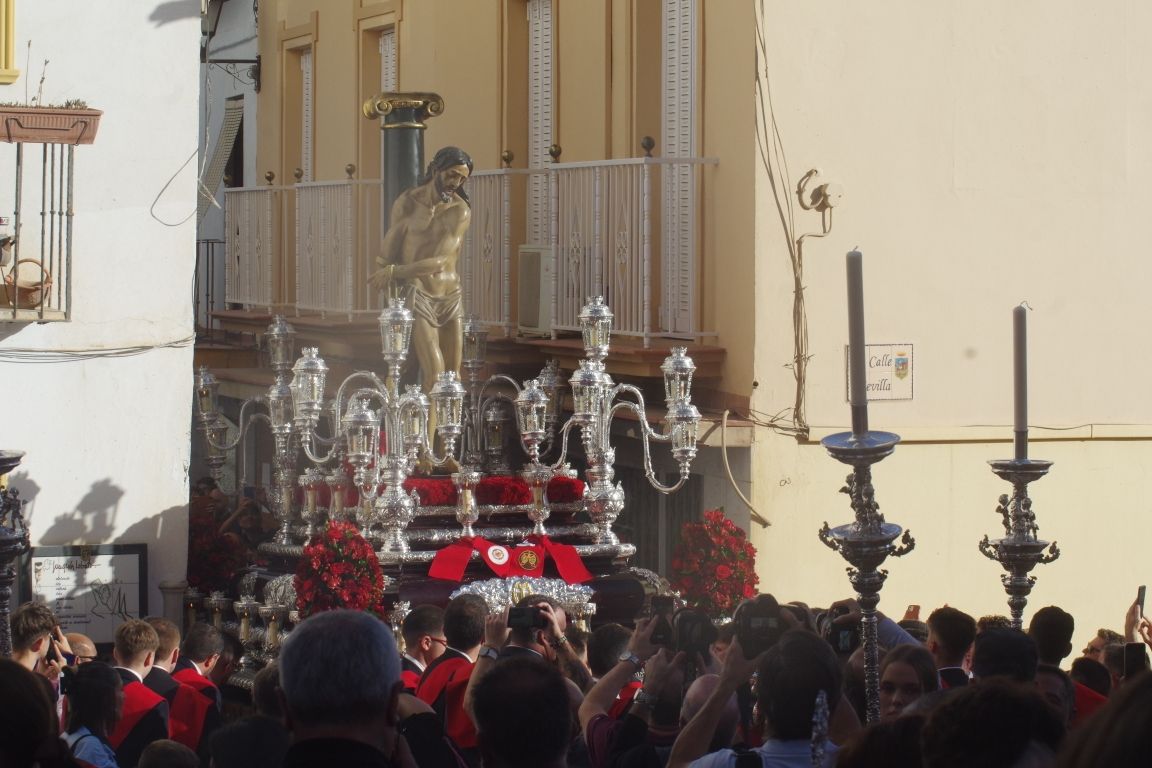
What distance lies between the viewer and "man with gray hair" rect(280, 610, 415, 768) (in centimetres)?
367

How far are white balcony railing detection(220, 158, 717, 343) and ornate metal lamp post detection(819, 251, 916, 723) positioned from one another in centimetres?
675

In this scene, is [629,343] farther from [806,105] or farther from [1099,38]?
[1099,38]

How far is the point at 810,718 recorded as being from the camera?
4.53m

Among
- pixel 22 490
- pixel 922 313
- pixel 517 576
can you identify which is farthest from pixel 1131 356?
pixel 22 490

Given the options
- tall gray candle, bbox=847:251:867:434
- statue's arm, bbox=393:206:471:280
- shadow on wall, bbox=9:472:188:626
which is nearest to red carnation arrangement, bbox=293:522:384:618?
shadow on wall, bbox=9:472:188:626

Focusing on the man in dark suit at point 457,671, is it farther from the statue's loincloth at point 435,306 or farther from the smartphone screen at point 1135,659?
the statue's loincloth at point 435,306

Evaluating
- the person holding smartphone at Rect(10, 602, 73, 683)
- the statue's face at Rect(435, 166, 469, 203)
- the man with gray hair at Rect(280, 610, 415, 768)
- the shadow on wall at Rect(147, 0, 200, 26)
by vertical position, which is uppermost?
the shadow on wall at Rect(147, 0, 200, 26)

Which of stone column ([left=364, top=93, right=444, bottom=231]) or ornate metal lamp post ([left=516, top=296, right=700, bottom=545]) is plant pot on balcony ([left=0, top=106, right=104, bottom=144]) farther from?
stone column ([left=364, top=93, right=444, bottom=231])

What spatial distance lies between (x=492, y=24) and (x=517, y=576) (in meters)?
7.08

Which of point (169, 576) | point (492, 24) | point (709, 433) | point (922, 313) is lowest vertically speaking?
point (169, 576)

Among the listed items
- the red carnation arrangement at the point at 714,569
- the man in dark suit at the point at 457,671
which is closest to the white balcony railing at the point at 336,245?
the red carnation arrangement at the point at 714,569

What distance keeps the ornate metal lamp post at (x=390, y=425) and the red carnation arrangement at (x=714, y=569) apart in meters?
1.36

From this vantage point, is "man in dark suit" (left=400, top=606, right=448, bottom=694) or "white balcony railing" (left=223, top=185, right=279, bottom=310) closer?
"man in dark suit" (left=400, top=606, right=448, bottom=694)

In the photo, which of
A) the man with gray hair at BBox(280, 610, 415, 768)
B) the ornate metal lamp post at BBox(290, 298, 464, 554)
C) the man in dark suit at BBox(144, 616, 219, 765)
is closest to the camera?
the man with gray hair at BBox(280, 610, 415, 768)
